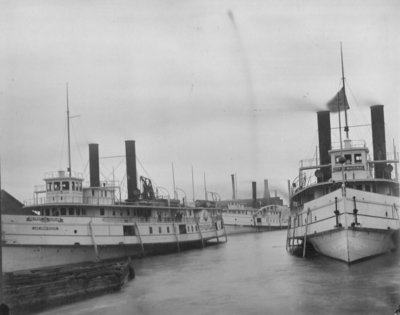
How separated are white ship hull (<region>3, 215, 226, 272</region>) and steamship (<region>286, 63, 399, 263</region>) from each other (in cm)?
1245

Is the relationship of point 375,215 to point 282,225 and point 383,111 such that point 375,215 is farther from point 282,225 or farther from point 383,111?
point 282,225

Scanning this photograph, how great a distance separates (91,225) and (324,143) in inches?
697

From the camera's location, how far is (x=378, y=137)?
1391 inches

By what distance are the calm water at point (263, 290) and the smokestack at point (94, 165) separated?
11.7 meters

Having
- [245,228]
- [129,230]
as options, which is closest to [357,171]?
[129,230]

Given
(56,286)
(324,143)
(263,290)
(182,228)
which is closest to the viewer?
(56,286)

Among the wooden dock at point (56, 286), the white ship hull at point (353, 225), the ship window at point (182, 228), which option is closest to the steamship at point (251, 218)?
the ship window at point (182, 228)

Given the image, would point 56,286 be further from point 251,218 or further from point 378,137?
point 251,218

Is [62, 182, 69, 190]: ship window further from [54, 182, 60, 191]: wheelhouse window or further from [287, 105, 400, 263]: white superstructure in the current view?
[287, 105, 400, 263]: white superstructure

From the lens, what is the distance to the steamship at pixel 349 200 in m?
28.7

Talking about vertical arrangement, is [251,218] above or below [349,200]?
below

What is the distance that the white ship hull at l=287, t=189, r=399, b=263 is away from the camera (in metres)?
28.4

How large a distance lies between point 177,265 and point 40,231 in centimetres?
934

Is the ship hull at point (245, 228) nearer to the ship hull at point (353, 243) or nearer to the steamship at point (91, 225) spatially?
the steamship at point (91, 225)
